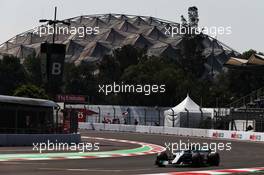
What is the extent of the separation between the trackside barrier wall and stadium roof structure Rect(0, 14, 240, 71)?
289ft

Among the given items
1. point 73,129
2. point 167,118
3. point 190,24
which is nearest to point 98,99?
point 190,24

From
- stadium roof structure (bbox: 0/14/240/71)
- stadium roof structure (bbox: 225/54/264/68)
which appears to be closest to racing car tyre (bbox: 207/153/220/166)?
stadium roof structure (bbox: 225/54/264/68)

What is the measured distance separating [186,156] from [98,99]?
9608 centimetres

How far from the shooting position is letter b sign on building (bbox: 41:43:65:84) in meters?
31.5

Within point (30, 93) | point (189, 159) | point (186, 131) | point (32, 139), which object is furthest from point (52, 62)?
point (30, 93)

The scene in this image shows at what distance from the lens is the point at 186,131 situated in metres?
54.0

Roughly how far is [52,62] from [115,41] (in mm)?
141977

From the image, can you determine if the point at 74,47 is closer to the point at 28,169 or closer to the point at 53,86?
the point at 53,86

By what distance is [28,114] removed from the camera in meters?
33.7

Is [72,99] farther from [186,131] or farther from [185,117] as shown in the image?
[186,131]

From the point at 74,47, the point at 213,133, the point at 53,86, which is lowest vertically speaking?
the point at 213,133

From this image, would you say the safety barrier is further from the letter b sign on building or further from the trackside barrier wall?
the trackside barrier wall

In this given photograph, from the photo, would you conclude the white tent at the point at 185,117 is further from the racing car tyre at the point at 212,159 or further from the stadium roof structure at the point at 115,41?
the stadium roof structure at the point at 115,41

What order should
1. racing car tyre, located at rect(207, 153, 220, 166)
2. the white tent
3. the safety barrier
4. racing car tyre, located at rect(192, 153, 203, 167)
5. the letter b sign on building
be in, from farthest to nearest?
the white tent, the letter b sign on building, the safety barrier, racing car tyre, located at rect(207, 153, 220, 166), racing car tyre, located at rect(192, 153, 203, 167)
